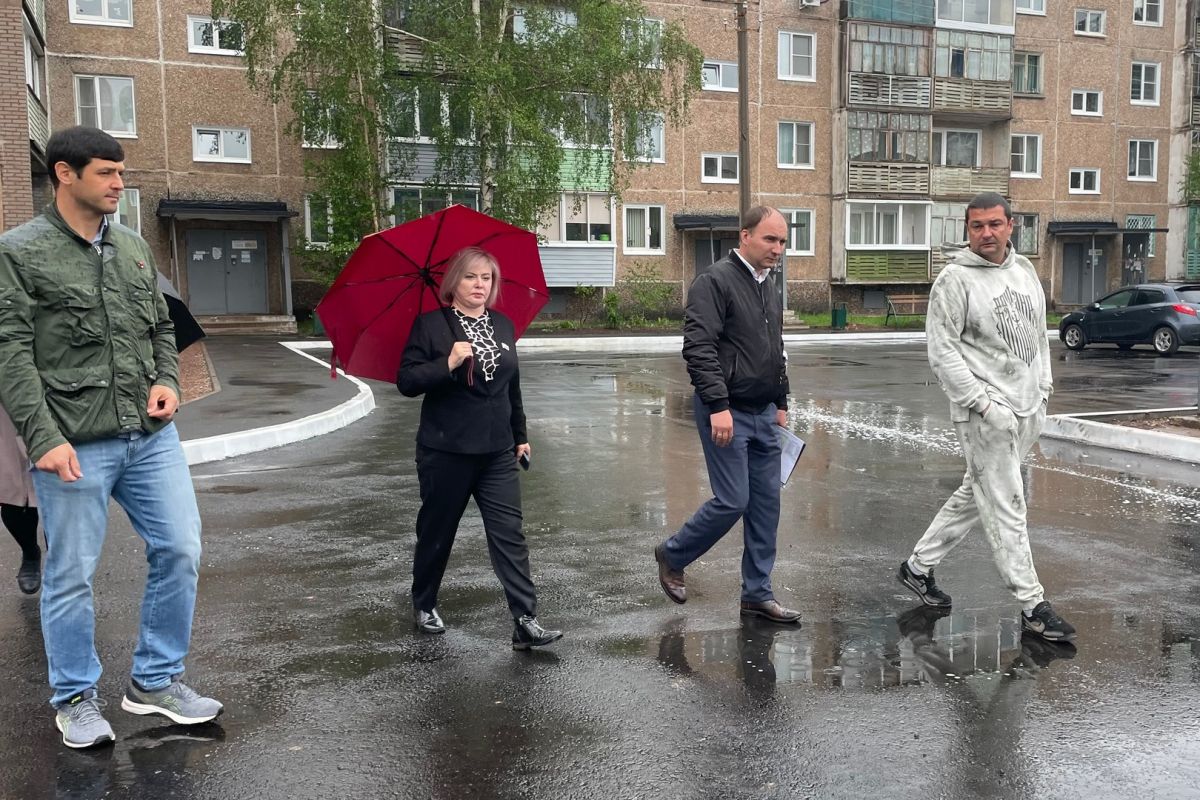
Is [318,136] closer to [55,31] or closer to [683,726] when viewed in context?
[55,31]

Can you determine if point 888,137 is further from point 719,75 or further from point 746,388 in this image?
point 746,388

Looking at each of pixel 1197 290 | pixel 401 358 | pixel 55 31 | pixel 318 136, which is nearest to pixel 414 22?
pixel 318 136

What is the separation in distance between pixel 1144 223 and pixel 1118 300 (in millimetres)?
22295

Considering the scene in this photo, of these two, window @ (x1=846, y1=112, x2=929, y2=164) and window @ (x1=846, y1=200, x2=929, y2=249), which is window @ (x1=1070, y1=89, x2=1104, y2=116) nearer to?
window @ (x1=846, y1=112, x2=929, y2=164)

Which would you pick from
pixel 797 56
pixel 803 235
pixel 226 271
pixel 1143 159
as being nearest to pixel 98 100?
pixel 226 271

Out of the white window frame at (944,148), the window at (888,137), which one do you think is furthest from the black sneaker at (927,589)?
the white window frame at (944,148)

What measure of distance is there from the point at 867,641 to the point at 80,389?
135 inches

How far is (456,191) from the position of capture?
32281 millimetres

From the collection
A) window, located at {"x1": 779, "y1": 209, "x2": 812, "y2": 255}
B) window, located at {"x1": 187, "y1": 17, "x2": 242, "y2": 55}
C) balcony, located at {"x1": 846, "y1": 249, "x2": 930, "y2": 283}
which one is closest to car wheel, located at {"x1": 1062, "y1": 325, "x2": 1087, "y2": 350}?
balcony, located at {"x1": 846, "y1": 249, "x2": 930, "y2": 283}

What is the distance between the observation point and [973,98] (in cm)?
4141

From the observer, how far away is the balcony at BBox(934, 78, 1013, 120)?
135ft

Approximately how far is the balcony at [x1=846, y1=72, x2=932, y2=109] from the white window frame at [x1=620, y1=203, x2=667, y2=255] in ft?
26.6

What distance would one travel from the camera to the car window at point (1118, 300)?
25214mm

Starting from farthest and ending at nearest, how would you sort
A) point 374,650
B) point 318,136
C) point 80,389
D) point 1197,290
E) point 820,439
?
point 318,136 → point 1197,290 → point 820,439 → point 374,650 → point 80,389
